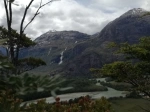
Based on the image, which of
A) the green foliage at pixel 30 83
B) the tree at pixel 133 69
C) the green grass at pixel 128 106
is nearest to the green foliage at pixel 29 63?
the tree at pixel 133 69

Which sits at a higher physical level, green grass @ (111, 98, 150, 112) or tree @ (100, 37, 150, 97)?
tree @ (100, 37, 150, 97)

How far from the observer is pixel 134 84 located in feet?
57.1

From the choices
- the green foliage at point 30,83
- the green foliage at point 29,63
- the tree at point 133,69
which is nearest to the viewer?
the green foliage at point 30,83

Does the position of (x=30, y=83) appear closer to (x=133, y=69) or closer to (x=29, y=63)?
(x=133, y=69)

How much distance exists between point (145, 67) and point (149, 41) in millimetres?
1474

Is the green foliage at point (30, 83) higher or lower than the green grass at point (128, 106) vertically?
higher

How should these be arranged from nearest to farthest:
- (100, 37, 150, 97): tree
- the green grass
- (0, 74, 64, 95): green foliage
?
(0, 74, 64, 95): green foliage
(100, 37, 150, 97): tree
the green grass

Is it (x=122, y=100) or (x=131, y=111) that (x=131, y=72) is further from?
(x=122, y=100)

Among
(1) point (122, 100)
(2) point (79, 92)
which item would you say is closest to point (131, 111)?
(1) point (122, 100)

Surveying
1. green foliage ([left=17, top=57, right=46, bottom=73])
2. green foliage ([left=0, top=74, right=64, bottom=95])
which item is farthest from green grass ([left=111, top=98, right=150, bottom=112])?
green foliage ([left=0, top=74, right=64, bottom=95])

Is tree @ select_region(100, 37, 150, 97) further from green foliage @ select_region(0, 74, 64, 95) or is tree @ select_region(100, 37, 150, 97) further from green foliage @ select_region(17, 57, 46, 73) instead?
green foliage @ select_region(0, 74, 64, 95)

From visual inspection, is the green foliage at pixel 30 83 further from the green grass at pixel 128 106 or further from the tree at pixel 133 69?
the green grass at pixel 128 106

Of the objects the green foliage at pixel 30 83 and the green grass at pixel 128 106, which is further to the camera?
the green grass at pixel 128 106

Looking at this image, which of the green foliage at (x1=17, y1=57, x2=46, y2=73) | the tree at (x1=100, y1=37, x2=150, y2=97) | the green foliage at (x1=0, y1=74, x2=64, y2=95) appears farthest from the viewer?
the green foliage at (x1=17, y1=57, x2=46, y2=73)
